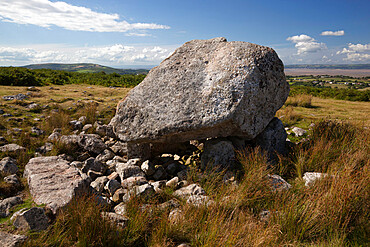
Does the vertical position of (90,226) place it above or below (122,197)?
above

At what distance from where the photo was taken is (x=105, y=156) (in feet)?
23.3

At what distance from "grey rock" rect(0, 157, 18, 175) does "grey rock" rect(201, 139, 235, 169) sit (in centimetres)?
508

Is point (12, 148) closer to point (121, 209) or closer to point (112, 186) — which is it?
point (112, 186)

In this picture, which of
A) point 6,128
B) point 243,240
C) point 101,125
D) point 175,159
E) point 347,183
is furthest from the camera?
point 101,125

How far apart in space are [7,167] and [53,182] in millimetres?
2199

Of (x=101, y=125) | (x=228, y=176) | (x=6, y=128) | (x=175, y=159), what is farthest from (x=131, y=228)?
(x=6, y=128)

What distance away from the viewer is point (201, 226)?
348 centimetres

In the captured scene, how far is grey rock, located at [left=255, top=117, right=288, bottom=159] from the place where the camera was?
6.26m

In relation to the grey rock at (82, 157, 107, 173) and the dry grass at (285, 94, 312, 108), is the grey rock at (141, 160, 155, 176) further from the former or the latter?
the dry grass at (285, 94, 312, 108)

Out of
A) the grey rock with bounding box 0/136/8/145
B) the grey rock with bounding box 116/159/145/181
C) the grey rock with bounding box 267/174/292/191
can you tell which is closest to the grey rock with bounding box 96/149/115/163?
the grey rock with bounding box 116/159/145/181

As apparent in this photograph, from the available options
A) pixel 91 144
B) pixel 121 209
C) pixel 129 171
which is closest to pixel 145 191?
pixel 121 209

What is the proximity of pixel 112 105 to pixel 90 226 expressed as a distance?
9.68m

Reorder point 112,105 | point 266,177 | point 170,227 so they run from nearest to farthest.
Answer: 1. point 170,227
2. point 266,177
3. point 112,105

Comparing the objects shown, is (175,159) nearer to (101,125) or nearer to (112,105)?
(101,125)
